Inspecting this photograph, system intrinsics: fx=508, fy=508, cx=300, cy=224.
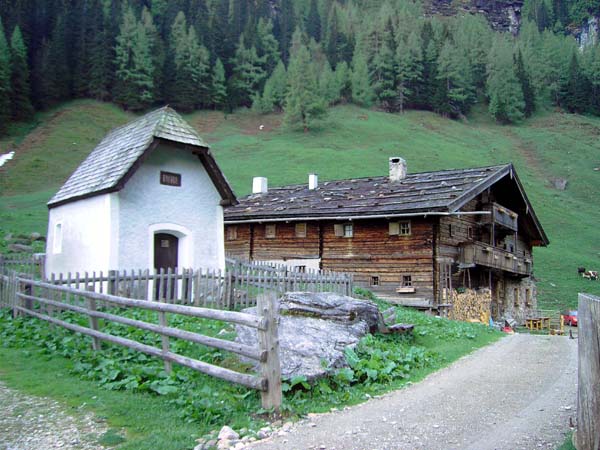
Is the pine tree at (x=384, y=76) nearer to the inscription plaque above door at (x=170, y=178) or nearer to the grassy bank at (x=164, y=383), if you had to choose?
the inscription plaque above door at (x=170, y=178)

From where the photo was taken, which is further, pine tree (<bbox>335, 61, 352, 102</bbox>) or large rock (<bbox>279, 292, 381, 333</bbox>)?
pine tree (<bbox>335, 61, 352, 102</bbox>)

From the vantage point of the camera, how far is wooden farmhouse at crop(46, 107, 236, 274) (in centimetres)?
1512

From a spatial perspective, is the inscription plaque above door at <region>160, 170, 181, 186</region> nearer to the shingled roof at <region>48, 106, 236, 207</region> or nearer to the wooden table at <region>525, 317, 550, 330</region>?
the shingled roof at <region>48, 106, 236, 207</region>

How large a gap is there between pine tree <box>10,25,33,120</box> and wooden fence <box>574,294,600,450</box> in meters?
74.9

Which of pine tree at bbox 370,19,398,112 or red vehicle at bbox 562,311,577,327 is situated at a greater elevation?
pine tree at bbox 370,19,398,112

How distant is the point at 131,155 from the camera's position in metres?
15.4

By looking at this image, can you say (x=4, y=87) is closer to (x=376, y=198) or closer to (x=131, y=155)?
(x=376, y=198)

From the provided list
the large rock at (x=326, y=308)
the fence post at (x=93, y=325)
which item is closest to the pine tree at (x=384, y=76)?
the large rock at (x=326, y=308)

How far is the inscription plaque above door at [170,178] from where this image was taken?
1633 cm

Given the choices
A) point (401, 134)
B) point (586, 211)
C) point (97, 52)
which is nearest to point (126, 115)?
point (97, 52)

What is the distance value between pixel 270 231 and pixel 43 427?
22150 millimetres

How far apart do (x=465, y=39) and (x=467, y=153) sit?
56.4 meters

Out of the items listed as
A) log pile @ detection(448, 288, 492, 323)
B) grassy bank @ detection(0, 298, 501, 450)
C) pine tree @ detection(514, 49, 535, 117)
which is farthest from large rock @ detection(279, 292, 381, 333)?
pine tree @ detection(514, 49, 535, 117)

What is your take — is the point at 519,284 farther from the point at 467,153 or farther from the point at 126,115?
the point at 126,115
